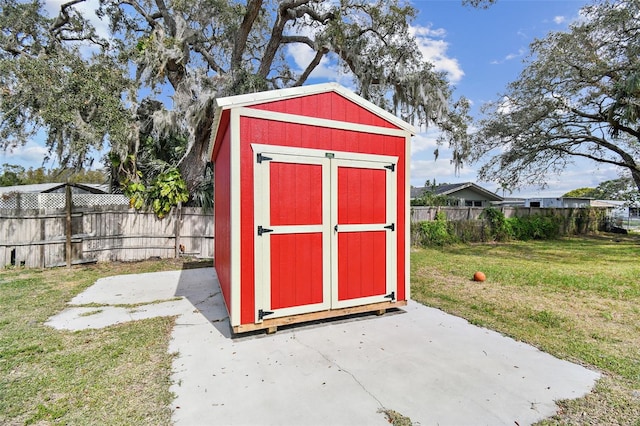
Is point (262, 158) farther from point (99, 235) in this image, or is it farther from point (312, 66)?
point (312, 66)

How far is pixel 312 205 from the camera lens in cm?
321

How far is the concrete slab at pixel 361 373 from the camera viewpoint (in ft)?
6.13

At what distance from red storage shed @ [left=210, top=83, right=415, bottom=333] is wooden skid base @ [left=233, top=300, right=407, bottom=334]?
0.01 meters

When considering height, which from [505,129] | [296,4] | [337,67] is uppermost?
[296,4]

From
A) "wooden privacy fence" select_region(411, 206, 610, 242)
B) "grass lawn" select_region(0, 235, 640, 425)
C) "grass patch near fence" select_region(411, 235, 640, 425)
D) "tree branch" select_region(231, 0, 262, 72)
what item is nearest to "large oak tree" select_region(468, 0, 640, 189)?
"wooden privacy fence" select_region(411, 206, 610, 242)

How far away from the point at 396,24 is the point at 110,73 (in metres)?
6.79

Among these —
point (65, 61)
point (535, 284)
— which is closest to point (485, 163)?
point (535, 284)

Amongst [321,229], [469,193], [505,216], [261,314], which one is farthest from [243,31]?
[469,193]

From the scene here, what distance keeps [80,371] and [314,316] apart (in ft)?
6.42

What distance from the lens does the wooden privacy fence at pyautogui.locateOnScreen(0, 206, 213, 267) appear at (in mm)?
6039

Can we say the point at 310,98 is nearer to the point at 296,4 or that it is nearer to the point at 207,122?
the point at 207,122

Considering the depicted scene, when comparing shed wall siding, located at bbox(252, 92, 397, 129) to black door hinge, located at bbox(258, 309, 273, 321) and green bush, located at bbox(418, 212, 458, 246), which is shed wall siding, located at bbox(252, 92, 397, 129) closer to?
black door hinge, located at bbox(258, 309, 273, 321)

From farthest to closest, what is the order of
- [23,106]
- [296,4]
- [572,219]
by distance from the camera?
[572,219]
[296,4]
[23,106]

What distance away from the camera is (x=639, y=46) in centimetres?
798
